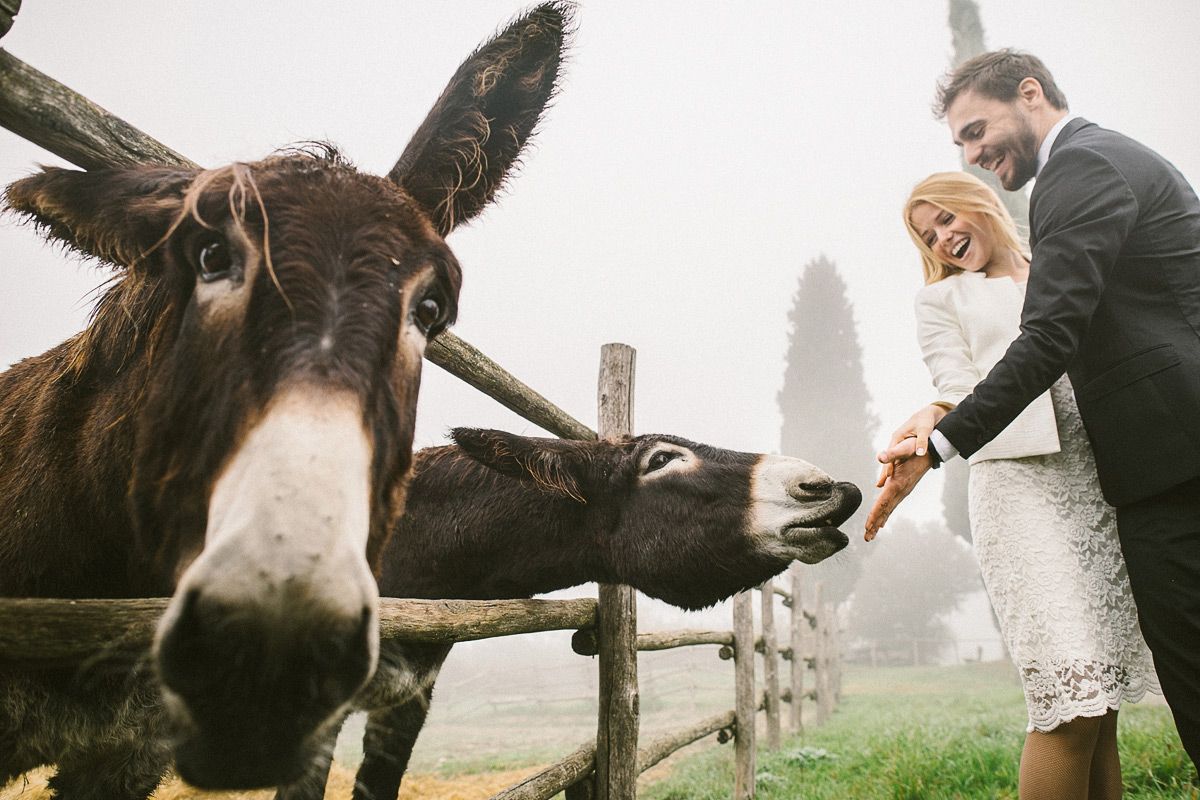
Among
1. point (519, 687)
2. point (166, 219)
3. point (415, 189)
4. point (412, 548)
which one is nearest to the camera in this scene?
point (166, 219)

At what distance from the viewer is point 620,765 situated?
3061mm

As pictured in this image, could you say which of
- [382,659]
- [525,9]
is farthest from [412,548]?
[525,9]

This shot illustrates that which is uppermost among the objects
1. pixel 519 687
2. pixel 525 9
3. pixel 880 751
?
pixel 525 9

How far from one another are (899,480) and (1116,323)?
2.44 feet

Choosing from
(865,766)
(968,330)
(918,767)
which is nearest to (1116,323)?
(968,330)

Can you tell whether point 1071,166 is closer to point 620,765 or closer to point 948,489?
point 620,765

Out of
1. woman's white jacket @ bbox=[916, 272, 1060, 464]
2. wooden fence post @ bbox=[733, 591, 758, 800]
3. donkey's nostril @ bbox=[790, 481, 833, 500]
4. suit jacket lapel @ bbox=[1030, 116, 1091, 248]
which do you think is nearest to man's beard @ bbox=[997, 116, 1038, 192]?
suit jacket lapel @ bbox=[1030, 116, 1091, 248]

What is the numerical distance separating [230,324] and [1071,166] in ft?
7.49

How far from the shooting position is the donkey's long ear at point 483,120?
1754 millimetres

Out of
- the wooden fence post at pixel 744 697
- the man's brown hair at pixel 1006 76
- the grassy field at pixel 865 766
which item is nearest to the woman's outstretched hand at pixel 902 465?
the man's brown hair at pixel 1006 76

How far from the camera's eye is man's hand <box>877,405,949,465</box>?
1.89m

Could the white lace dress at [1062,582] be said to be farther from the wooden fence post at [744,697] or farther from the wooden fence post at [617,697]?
the wooden fence post at [744,697]

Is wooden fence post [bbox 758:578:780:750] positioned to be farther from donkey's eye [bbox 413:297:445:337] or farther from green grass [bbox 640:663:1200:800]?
donkey's eye [bbox 413:297:445:337]

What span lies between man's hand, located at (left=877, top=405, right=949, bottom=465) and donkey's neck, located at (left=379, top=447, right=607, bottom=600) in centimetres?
145
